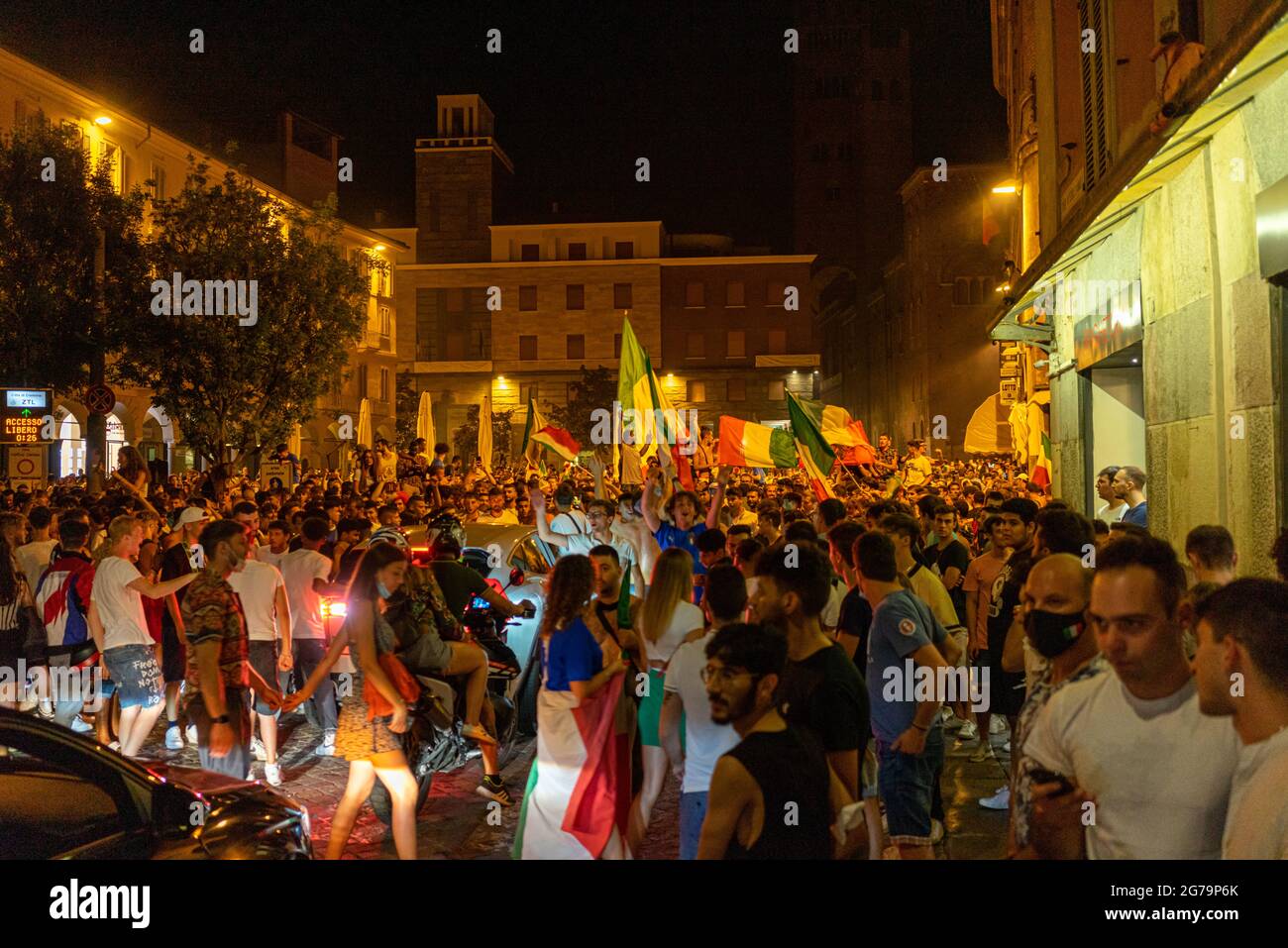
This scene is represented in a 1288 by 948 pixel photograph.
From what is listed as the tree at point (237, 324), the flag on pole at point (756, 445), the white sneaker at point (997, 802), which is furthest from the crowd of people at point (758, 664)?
the tree at point (237, 324)

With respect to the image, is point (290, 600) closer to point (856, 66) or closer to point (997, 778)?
point (997, 778)

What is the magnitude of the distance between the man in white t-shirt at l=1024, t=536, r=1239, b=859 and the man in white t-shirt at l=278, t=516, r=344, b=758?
23.5ft

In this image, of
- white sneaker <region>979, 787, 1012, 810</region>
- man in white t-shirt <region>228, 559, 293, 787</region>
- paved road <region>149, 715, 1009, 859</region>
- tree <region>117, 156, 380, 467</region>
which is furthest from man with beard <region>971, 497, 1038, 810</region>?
tree <region>117, 156, 380, 467</region>

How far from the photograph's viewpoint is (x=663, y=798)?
817 centimetres

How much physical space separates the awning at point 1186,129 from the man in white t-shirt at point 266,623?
6616 millimetres

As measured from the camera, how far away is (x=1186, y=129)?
7.82 metres

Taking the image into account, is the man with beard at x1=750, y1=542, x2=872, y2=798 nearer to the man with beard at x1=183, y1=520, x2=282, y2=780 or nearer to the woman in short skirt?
the woman in short skirt

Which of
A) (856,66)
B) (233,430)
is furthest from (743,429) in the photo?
(856,66)

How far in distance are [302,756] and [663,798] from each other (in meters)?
2.97

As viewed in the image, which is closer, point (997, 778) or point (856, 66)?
point (997, 778)

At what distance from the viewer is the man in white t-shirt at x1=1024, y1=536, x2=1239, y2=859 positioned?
9.79ft
